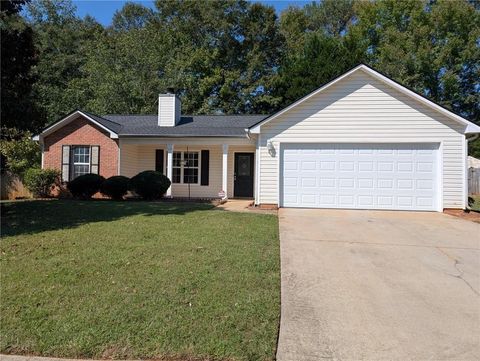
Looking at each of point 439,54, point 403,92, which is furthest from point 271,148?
point 439,54

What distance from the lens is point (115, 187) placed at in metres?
14.9

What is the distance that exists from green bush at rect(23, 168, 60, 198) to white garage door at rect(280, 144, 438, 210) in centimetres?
983

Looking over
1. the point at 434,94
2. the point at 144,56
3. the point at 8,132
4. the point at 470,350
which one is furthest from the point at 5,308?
the point at 434,94

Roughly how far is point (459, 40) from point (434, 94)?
446cm

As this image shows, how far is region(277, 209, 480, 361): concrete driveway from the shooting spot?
3658 mm

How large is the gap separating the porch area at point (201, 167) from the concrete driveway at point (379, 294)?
27.6 feet

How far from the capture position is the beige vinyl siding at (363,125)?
39.9ft

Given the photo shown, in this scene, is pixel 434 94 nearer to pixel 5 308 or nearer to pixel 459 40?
pixel 459 40

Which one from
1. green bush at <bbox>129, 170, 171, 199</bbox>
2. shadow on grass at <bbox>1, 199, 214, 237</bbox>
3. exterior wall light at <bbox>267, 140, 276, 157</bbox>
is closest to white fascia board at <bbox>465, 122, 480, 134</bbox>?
exterior wall light at <bbox>267, 140, 276, 157</bbox>

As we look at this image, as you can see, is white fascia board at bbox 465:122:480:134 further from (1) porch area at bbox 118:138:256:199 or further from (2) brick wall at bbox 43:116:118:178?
(2) brick wall at bbox 43:116:118:178

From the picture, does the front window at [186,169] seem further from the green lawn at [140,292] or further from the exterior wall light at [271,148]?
the green lawn at [140,292]

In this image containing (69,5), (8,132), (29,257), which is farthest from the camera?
(69,5)

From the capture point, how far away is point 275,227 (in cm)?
885

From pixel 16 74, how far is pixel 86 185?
5.45 m
